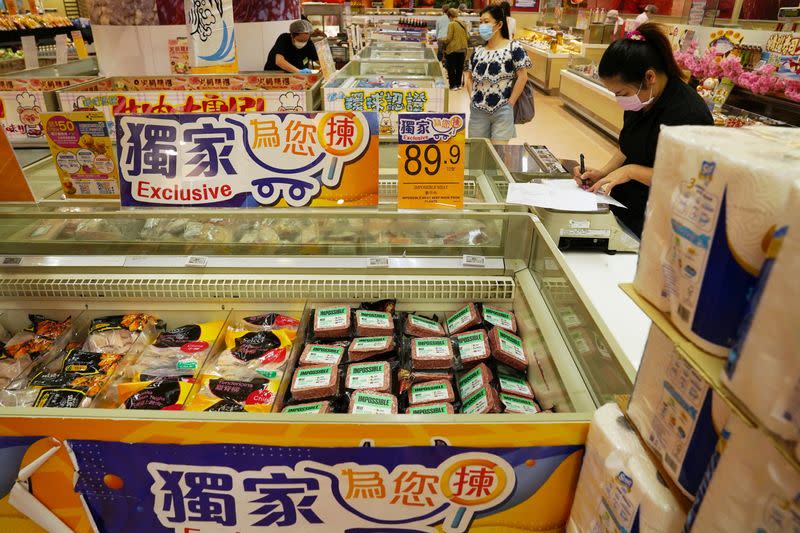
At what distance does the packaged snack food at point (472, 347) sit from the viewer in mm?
1916

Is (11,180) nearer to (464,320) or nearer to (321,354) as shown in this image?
(321,354)

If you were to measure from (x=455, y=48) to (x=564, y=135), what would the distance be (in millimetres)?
4005

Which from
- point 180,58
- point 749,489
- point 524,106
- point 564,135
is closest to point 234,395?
point 749,489

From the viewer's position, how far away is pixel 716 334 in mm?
792

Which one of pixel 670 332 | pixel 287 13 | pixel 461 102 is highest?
pixel 287 13

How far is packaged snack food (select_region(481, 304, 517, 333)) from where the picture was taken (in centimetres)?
203

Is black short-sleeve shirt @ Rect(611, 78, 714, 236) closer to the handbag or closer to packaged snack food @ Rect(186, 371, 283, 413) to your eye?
packaged snack food @ Rect(186, 371, 283, 413)

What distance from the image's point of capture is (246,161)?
2068 mm

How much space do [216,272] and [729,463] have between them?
1.90m

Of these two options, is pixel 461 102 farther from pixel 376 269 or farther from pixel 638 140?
pixel 376 269

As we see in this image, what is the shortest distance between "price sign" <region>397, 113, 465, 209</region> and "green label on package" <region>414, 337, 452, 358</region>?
0.53 m

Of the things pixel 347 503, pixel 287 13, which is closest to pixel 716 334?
pixel 347 503

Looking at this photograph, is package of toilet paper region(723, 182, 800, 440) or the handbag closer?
package of toilet paper region(723, 182, 800, 440)

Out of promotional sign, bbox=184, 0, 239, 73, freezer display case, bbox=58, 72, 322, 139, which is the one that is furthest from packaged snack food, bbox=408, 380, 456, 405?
promotional sign, bbox=184, 0, 239, 73
